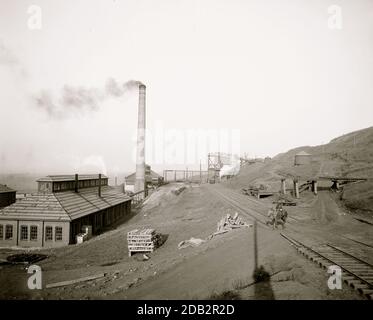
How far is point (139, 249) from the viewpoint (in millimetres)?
19859

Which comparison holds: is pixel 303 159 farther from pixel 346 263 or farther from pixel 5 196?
pixel 5 196

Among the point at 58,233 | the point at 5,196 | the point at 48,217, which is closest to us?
the point at 58,233

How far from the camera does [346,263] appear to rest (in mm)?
11320

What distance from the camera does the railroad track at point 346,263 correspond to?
30.1 ft

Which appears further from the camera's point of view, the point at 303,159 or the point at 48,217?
the point at 303,159

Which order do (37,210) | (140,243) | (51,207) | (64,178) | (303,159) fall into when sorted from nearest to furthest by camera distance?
(140,243), (37,210), (51,207), (64,178), (303,159)

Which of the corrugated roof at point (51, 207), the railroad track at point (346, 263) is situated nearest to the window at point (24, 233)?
the corrugated roof at point (51, 207)

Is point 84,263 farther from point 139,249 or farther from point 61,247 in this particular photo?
point 61,247

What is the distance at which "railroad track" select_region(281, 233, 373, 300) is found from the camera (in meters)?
9.19

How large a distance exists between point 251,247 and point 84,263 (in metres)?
11.9

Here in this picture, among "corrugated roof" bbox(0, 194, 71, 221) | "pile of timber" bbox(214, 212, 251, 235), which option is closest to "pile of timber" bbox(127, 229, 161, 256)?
"pile of timber" bbox(214, 212, 251, 235)

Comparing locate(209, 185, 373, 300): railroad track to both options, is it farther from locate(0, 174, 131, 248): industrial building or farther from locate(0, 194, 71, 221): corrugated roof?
locate(0, 194, 71, 221): corrugated roof

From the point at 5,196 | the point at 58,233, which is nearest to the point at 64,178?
the point at 58,233

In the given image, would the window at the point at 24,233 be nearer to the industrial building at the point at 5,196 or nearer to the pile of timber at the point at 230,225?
the pile of timber at the point at 230,225
